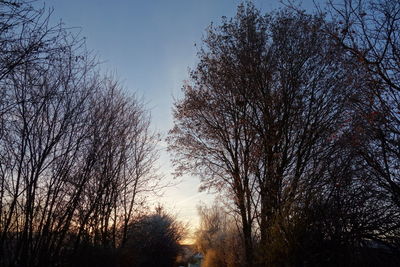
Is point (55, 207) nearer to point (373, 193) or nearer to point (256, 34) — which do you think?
point (373, 193)

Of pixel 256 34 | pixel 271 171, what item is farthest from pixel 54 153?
pixel 256 34

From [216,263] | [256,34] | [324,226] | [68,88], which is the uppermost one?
[256,34]

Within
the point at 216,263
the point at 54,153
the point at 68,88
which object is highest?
the point at 68,88

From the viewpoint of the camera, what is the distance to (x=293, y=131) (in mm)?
9641

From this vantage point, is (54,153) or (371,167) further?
(54,153)

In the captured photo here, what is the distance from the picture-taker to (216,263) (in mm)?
18688

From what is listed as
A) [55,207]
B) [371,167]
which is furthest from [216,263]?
[371,167]

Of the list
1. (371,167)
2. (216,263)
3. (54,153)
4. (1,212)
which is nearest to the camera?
(371,167)

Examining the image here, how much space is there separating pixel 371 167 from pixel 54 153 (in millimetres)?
6769

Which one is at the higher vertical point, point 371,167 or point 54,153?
point 54,153

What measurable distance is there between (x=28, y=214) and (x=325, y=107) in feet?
28.4

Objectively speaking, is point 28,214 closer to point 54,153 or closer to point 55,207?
point 55,207

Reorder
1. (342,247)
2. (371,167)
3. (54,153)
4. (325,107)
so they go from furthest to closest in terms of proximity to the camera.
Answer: (325,107) < (54,153) < (371,167) < (342,247)

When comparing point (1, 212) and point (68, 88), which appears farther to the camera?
point (68, 88)
